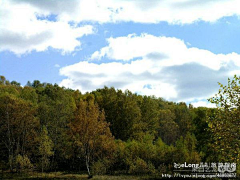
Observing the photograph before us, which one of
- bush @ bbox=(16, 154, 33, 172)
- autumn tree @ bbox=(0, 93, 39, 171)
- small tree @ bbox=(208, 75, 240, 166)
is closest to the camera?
small tree @ bbox=(208, 75, 240, 166)

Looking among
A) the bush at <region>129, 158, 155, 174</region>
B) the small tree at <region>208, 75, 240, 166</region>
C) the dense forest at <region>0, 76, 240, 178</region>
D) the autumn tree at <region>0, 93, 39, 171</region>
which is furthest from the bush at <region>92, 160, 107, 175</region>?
the small tree at <region>208, 75, 240, 166</region>

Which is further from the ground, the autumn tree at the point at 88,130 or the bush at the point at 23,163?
the autumn tree at the point at 88,130

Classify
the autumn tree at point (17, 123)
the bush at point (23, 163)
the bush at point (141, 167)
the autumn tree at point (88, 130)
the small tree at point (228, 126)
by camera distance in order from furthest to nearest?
the autumn tree at point (17, 123), the bush at point (23, 163), the bush at point (141, 167), the autumn tree at point (88, 130), the small tree at point (228, 126)

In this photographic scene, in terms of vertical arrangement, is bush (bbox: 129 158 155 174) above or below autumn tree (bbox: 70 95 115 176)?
below

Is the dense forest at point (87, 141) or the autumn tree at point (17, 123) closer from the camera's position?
the dense forest at point (87, 141)

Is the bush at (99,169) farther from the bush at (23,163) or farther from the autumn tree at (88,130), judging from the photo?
the bush at (23,163)

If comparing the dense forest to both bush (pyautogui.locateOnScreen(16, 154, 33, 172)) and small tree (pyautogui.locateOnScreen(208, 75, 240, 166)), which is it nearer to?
bush (pyautogui.locateOnScreen(16, 154, 33, 172))

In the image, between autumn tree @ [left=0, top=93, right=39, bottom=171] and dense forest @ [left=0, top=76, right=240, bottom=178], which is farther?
autumn tree @ [left=0, top=93, right=39, bottom=171]

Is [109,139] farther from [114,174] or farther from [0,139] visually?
[0,139]

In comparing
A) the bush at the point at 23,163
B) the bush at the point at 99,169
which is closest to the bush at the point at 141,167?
the bush at the point at 99,169

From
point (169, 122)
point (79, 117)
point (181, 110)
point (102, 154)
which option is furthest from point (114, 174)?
point (181, 110)

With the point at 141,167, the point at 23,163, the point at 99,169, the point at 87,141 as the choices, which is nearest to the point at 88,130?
the point at 87,141

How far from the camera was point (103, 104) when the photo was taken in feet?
300

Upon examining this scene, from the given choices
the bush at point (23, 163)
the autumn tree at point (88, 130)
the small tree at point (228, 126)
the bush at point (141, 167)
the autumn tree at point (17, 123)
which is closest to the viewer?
the small tree at point (228, 126)
